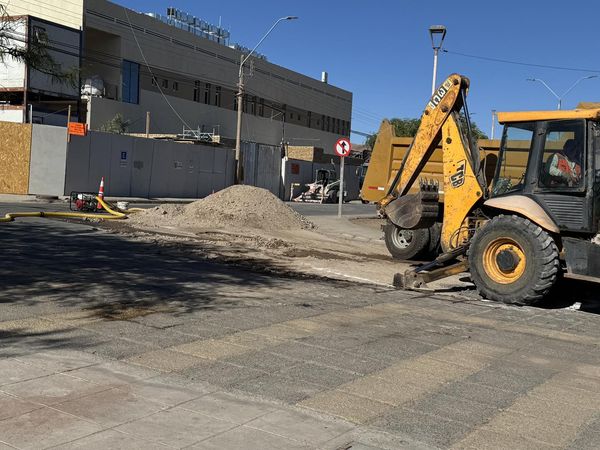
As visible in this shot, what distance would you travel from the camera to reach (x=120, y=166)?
3253 centimetres

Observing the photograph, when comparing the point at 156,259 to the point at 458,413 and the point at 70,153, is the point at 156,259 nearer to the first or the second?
the point at 458,413

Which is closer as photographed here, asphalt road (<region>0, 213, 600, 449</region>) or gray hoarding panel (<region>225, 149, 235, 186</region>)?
asphalt road (<region>0, 213, 600, 449</region>)

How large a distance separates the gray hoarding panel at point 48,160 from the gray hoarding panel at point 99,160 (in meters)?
1.71

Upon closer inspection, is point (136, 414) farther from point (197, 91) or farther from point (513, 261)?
point (197, 91)

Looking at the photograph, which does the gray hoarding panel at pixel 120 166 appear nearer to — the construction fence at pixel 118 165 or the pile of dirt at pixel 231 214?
the construction fence at pixel 118 165

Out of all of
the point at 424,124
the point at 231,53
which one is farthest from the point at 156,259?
the point at 231,53

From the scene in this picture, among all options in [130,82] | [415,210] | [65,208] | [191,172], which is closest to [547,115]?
[415,210]

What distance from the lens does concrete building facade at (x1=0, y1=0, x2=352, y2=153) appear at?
1934 inches

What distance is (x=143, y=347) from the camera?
587cm

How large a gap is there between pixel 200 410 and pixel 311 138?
7884 cm

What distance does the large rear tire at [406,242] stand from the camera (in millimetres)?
14020

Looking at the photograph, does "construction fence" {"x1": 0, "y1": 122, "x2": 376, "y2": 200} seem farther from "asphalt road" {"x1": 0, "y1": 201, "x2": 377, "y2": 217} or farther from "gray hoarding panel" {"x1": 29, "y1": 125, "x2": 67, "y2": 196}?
"asphalt road" {"x1": 0, "y1": 201, "x2": 377, "y2": 217}

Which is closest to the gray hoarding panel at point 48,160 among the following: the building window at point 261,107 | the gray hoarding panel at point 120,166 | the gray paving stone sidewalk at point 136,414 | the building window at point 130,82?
the gray hoarding panel at point 120,166

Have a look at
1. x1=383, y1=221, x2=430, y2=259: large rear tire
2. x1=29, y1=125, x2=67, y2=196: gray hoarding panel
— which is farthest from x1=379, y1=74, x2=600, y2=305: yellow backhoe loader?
x1=29, y1=125, x2=67, y2=196: gray hoarding panel
